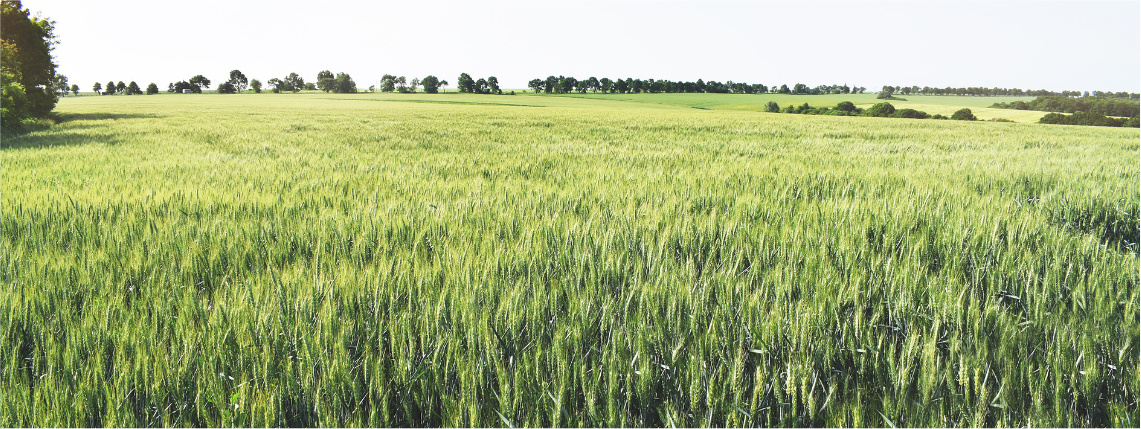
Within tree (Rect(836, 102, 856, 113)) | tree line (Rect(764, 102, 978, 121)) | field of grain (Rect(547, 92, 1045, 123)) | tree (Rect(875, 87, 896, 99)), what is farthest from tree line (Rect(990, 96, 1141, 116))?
tree (Rect(875, 87, 896, 99))

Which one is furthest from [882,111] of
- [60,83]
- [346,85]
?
[346,85]

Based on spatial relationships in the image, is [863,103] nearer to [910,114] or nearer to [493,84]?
[910,114]

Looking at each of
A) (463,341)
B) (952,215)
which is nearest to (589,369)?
(463,341)

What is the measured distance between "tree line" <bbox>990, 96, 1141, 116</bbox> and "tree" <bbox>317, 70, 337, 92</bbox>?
4198 inches

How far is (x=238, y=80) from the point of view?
343ft

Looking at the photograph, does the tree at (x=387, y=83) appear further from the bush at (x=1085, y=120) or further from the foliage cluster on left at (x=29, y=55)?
the bush at (x=1085, y=120)

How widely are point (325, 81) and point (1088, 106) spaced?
111 m

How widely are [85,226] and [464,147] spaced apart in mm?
5444

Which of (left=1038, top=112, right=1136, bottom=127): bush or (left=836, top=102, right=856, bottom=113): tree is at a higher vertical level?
(left=836, top=102, right=856, bottom=113): tree

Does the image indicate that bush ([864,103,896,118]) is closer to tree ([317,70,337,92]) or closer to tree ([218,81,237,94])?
tree ([317,70,337,92])

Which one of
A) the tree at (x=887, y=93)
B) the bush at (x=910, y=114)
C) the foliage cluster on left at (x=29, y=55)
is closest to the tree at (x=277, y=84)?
the foliage cluster on left at (x=29, y=55)

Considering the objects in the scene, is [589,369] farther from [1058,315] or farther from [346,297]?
[1058,315]

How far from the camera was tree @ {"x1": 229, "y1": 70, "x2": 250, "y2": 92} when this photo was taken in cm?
10262

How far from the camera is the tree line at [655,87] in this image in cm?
10231
